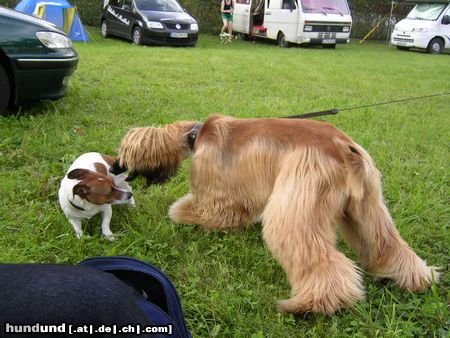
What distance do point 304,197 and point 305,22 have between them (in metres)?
15.1

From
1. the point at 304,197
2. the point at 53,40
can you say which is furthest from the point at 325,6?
the point at 304,197

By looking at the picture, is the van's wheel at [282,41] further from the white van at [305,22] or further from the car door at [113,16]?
the car door at [113,16]

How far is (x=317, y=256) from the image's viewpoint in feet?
8.40

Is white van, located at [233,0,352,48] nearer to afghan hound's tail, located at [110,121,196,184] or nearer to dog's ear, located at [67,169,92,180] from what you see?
afghan hound's tail, located at [110,121,196,184]

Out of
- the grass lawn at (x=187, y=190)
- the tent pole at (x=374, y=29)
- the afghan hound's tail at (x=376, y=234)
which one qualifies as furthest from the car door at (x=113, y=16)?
the afghan hound's tail at (x=376, y=234)

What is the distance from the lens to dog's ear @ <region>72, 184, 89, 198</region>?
3.21 m

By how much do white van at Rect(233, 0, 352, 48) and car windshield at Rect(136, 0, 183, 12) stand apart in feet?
13.5

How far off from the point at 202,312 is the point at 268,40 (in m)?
18.1

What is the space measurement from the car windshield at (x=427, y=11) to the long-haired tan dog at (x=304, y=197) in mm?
17894

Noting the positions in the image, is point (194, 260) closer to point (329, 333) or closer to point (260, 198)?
point (260, 198)

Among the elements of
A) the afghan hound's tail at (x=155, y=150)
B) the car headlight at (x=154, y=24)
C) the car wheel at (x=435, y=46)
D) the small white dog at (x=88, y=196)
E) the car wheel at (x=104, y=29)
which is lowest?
the car wheel at (x=104, y=29)

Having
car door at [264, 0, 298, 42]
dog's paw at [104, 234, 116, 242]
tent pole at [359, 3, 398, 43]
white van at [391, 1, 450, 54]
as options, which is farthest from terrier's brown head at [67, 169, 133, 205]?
tent pole at [359, 3, 398, 43]

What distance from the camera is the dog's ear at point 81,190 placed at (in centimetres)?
321

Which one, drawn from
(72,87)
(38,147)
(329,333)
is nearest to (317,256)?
(329,333)
